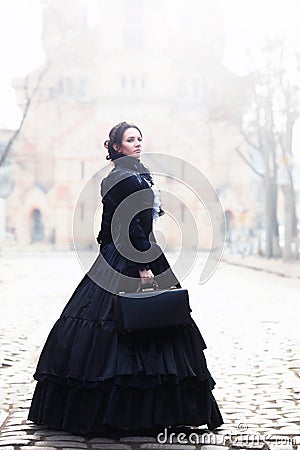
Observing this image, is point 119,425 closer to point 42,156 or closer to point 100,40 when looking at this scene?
point 42,156

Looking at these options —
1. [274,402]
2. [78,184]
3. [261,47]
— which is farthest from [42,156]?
[274,402]

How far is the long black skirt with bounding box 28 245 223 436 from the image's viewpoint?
5.01 metres

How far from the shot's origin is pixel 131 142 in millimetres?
5543

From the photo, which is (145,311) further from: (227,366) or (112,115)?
(112,115)

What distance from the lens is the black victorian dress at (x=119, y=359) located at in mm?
5016

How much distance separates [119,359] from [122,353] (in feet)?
0.16

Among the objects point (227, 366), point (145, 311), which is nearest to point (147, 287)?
point (145, 311)

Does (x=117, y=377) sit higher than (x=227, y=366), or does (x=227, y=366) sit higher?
(x=117, y=377)

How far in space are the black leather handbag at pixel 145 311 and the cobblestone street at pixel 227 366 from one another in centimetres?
72

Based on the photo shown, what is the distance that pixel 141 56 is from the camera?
6662 cm

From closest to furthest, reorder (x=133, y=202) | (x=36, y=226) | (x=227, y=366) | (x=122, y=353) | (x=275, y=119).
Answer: (x=122, y=353)
(x=133, y=202)
(x=227, y=366)
(x=275, y=119)
(x=36, y=226)

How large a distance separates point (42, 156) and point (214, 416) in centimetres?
5987

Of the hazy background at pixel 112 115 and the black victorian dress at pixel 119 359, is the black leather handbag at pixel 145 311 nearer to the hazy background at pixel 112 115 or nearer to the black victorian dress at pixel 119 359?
the black victorian dress at pixel 119 359

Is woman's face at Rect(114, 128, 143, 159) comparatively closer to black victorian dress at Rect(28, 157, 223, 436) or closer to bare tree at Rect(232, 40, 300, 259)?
black victorian dress at Rect(28, 157, 223, 436)
